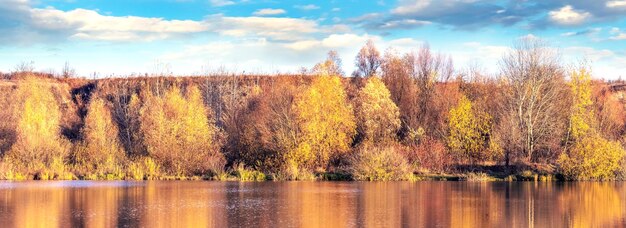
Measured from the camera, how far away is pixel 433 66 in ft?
265

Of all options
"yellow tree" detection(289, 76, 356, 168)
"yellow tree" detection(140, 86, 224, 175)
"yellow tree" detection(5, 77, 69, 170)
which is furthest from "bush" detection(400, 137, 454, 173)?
"yellow tree" detection(5, 77, 69, 170)

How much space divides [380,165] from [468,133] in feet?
37.9

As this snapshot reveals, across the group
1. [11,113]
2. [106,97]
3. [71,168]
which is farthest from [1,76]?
[71,168]

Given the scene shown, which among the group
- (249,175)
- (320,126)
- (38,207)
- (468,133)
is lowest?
(249,175)

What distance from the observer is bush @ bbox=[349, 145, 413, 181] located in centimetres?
5588

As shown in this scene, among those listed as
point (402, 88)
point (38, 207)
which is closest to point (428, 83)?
point (402, 88)

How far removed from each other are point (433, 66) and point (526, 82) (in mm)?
16875

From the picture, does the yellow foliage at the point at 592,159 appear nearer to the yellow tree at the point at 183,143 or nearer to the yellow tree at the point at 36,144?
the yellow tree at the point at 183,143

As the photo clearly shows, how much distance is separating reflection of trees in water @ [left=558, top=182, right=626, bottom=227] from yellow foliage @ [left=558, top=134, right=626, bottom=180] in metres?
4.42

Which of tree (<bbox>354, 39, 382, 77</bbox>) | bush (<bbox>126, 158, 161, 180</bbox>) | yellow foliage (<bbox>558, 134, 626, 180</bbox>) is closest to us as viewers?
yellow foliage (<bbox>558, 134, 626, 180</bbox>)

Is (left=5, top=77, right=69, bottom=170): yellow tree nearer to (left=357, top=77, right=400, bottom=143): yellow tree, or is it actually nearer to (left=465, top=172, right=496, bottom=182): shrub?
(left=357, top=77, right=400, bottom=143): yellow tree

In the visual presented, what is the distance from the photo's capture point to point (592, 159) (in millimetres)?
55875

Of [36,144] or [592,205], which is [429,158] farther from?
[36,144]

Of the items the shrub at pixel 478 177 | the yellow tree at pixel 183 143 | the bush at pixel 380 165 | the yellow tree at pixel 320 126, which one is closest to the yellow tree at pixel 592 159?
the shrub at pixel 478 177
